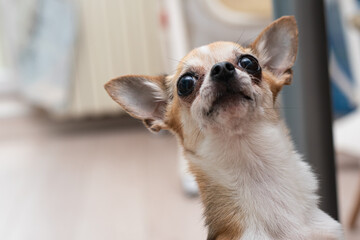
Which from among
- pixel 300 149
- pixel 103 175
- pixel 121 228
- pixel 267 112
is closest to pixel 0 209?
pixel 103 175

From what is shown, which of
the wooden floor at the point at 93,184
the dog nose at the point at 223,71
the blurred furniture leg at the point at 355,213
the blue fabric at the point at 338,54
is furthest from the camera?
the blue fabric at the point at 338,54

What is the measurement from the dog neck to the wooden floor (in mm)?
648

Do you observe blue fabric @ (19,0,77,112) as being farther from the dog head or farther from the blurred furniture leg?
the dog head

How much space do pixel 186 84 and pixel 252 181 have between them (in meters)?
0.19

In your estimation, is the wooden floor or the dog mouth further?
the wooden floor

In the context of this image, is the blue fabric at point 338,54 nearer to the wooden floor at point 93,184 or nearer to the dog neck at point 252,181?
the wooden floor at point 93,184

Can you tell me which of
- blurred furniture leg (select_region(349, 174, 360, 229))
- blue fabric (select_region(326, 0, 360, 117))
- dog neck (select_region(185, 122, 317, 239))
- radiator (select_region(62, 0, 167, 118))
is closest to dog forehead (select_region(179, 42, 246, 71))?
dog neck (select_region(185, 122, 317, 239))

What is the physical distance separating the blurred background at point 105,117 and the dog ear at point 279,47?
8.7 inches

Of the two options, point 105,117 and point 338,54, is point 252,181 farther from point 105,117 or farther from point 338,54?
point 105,117

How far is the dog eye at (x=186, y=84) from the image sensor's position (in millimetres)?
847

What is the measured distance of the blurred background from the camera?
6.80 ft

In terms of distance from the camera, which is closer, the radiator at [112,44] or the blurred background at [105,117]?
the blurred background at [105,117]

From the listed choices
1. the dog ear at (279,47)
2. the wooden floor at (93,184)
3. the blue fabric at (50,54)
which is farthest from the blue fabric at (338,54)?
the dog ear at (279,47)

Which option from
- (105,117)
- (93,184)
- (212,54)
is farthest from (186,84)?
(105,117)
